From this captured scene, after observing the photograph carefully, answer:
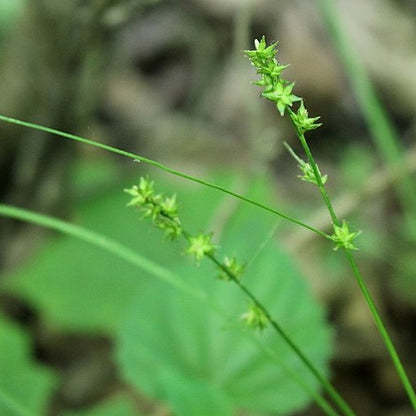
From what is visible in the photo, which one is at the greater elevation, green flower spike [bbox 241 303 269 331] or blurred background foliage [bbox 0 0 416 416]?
green flower spike [bbox 241 303 269 331]

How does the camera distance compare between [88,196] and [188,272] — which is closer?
[188,272]

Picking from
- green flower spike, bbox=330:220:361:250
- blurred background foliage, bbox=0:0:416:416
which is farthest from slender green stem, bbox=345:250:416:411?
blurred background foliage, bbox=0:0:416:416

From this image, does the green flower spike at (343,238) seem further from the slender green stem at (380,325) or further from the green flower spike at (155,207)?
the green flower spike at (155,207)

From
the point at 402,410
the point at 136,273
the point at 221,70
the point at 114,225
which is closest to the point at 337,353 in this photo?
the point at 402,410

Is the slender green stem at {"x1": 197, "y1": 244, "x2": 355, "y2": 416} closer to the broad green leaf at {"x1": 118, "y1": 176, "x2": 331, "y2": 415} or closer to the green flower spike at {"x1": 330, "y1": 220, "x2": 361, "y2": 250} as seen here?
the green flower spike at {"x1": 330, "y1": 220, "x2": 361, "y2": 250}

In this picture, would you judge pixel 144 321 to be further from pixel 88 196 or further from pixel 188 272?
pixel 88 196

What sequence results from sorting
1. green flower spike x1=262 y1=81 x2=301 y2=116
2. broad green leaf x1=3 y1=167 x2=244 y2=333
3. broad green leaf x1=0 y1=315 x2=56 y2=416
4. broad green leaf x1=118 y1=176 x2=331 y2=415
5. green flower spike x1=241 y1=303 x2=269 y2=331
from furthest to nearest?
broad green leaf x1=3 y1=167 x2=244 y2=333, broad green leaf x1=0 y1=315 x2=56 y2=416, broad green leaf x1=118 y1=176 x2=331 y2=415, green flower spike x1=241 y1=303 x2=269 y2=331, green flower spike x1=262 y1=81 x2=301 y2=116
